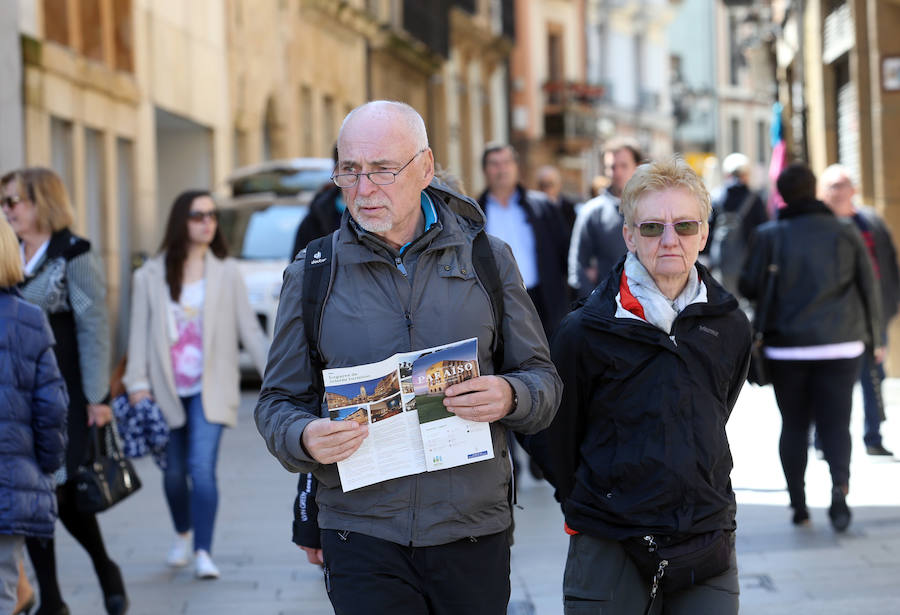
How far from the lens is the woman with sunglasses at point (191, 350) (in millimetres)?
8484

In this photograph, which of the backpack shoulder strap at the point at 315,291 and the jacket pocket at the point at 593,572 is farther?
the jacket pocket at the point at 593,572

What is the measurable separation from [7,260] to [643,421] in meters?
2.53

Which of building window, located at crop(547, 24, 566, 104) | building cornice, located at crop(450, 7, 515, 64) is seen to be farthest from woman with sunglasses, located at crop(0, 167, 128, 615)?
building window, located at crop(547, 24, 566, 104)

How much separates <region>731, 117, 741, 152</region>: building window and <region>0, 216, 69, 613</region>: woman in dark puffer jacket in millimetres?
69931

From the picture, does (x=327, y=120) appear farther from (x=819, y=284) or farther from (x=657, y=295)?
(x=657, y=295)

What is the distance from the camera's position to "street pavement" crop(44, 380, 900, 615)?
25.1 feet

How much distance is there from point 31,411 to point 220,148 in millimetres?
19720

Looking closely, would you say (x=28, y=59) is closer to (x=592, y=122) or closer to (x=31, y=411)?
(x=31, y=411)

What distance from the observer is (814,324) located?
8938 mm

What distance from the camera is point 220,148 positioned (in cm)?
2548

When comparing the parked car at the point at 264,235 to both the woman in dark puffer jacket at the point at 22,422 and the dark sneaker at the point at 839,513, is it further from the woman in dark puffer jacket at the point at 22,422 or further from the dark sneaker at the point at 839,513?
the woman in dark puffer jacket at the point at 22,422

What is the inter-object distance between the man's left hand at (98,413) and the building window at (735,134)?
224 feet

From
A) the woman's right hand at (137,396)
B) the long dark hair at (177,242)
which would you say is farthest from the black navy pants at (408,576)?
the long dark hair at (177,242)

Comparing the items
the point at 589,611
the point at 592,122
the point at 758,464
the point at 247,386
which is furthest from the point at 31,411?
the point at 592,122
